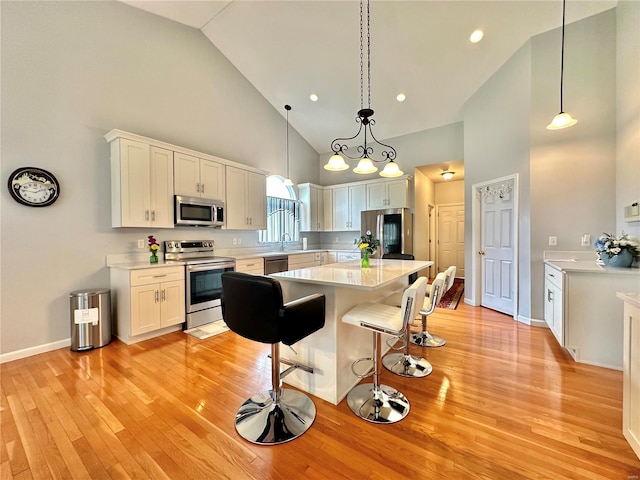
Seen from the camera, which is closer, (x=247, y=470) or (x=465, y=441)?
(x=247, y=470)

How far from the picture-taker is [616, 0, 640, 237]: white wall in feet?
8.91

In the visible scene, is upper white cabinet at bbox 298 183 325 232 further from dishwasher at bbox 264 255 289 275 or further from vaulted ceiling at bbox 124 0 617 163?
vaulted ceiling at bbox 124 0 617 163

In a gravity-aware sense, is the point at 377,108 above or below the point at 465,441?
above

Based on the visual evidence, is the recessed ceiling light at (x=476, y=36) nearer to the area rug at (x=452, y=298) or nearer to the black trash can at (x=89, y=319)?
the area rug at (x=452, y=298)

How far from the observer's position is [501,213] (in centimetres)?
409

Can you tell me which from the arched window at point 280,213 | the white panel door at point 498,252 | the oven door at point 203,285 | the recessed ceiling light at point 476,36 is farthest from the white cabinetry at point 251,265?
the recessed ceiling light at point 476,36

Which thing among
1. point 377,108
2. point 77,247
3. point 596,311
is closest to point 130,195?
point 77,247

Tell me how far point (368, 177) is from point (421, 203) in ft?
4.48

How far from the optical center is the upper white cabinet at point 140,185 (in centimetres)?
314

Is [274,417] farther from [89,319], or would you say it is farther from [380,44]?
[380,44]

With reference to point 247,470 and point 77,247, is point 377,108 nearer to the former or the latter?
point 77,247

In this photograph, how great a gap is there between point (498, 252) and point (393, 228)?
1.83 m

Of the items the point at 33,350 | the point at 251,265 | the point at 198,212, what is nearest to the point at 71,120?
the point at 198,212

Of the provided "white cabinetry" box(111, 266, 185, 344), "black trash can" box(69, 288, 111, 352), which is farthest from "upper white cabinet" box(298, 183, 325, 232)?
"black trash can" box(69, 288, 111, 352)
